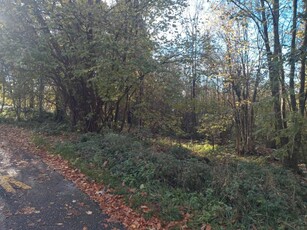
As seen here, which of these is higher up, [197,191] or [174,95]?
[174,95]

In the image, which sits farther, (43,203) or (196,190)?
(196,190)

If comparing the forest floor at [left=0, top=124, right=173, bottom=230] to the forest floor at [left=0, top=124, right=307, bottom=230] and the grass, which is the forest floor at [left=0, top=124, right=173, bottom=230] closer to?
the forest floor at [left=0, top=124, right=307, bottom=230]

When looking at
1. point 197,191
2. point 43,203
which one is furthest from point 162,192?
point 43,203

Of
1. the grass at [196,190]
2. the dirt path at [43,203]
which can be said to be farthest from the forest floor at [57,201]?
the grass at [196,190]

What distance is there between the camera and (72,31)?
352 inches

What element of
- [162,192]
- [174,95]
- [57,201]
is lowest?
[57,201]

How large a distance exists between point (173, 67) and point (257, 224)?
7.14 meters

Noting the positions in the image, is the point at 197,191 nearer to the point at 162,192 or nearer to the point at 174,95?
the point at 162,192

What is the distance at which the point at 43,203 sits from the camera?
4395mm

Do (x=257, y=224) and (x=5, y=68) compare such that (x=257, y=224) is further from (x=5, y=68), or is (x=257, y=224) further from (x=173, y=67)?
(x=5, y=68)

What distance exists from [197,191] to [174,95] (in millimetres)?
5428

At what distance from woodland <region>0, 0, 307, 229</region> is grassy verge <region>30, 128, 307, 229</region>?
0.02 meters

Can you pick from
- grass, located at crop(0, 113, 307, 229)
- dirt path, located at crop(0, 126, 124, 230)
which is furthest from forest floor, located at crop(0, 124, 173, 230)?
grass, located at crop(0, 113, 307, 229)

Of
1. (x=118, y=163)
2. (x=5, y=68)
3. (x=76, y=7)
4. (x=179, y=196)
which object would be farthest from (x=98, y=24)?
(x=5, y=68)
